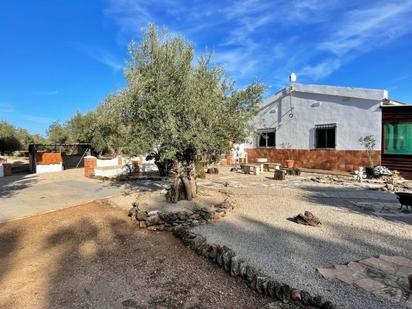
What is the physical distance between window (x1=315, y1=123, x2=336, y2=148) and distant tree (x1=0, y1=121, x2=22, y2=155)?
3286cm

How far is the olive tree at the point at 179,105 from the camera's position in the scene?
8367mm

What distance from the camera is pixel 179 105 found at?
838 cm

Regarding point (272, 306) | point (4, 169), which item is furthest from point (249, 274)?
point (4, 169)

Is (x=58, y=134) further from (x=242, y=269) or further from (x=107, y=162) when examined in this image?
(x=242, y=269)

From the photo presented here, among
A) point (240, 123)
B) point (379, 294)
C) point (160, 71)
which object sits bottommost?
point (379, 294)

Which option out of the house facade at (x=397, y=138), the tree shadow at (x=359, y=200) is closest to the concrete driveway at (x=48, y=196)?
the tree shadow at (x=359, y=200)

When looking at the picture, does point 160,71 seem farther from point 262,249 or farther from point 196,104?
point 262,249

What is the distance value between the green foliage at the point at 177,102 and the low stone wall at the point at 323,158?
32.5 ft

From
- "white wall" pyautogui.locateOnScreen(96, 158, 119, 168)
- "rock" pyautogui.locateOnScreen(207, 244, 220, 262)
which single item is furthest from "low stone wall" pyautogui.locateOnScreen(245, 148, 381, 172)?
"rock" pyautogui.locateOnScreen(207, 244, 220, 262)

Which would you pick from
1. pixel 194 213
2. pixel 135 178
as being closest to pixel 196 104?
pixel 194 213

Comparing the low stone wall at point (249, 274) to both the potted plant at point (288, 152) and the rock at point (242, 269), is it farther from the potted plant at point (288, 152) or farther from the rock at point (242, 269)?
the potted plant at point (288, 152)

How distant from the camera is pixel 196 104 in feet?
27.0

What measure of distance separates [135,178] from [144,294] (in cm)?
1101

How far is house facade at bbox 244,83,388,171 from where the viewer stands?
1564cm
